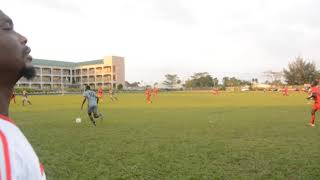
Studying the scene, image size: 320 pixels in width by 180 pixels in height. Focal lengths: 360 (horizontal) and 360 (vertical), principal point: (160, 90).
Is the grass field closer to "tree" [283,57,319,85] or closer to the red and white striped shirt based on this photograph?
the red and white striped shirt

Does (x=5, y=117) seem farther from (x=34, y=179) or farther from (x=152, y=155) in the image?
(x=152, y=155)

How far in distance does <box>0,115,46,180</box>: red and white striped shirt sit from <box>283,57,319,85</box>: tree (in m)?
100

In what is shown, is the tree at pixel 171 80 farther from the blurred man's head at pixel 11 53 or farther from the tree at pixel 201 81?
the blurred man's head at pixel 11 53

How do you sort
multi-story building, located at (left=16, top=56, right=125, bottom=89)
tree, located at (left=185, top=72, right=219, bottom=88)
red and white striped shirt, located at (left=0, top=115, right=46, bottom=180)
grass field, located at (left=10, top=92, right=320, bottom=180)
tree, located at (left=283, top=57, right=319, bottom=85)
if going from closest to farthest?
red and white striped shirt, located at (left=0, top=115, right=46, bottom=180)
grass field, located at (left=10, top=92, right=320, bottom=180)
tree, located at (left=283, top=57, right=319, bottom=85)
multi-story building, located at (left=16, top=56, right=125, bottom=89)
tree, located at (left=185, top=72, right=219, bottom=88)

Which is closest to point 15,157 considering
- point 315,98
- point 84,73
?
point 315,98

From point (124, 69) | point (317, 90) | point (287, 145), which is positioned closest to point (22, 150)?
point (287, 145)

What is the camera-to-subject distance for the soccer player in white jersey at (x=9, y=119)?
1.02 metres

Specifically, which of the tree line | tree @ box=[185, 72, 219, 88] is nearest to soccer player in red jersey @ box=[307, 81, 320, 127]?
the tree line

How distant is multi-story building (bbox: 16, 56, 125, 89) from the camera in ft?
363

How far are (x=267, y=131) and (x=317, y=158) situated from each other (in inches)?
180

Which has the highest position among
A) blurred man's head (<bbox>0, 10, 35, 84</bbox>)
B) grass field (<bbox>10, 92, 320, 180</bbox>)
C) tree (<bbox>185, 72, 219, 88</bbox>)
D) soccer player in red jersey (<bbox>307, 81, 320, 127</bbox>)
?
tree (<bbox>185, 72, 219, 88</bbox>)

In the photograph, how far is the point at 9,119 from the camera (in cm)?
118

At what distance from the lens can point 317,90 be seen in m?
14.7

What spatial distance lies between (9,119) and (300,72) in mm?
102317
